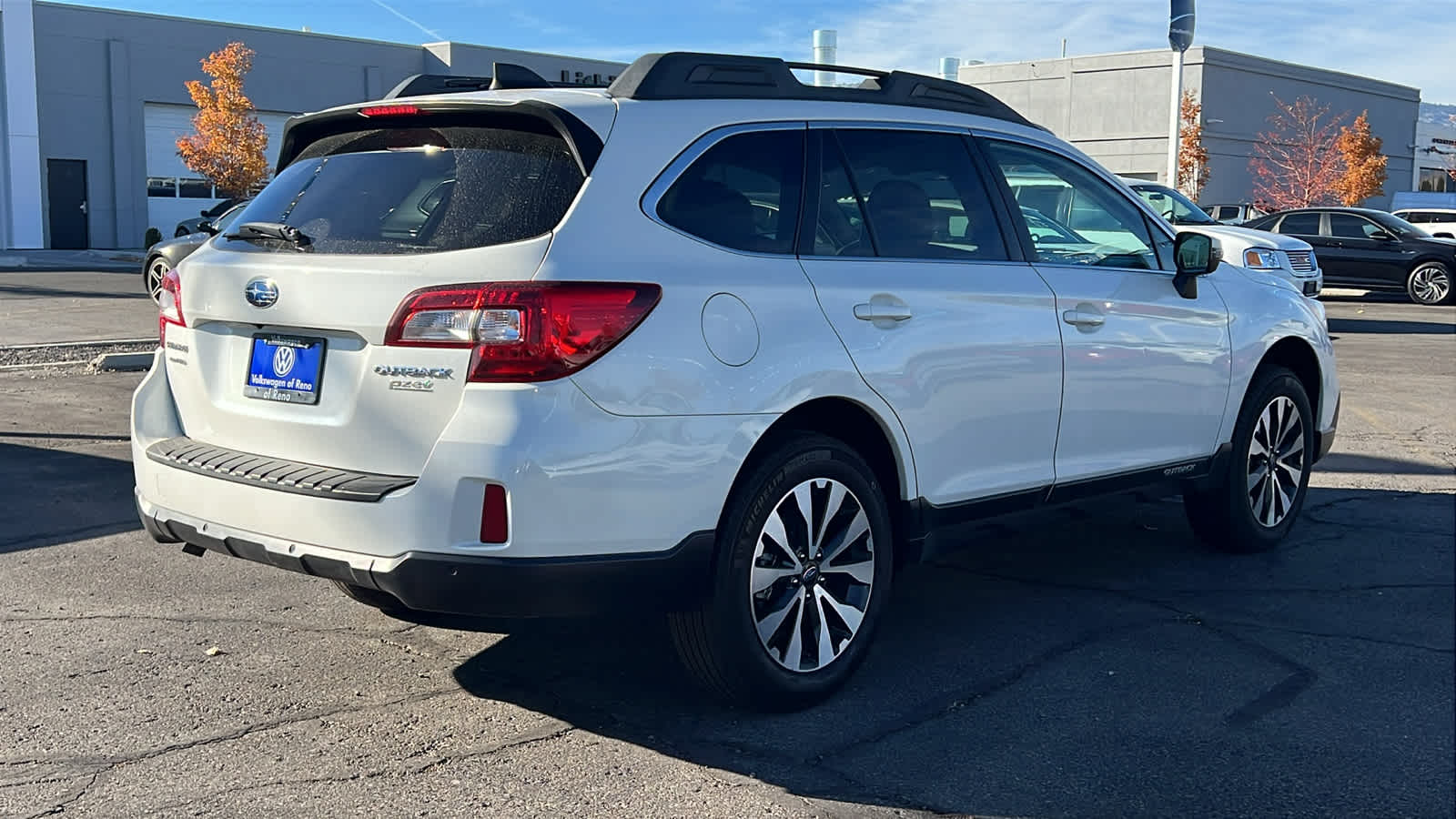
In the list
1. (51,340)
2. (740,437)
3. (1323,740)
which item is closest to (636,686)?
(740,437)

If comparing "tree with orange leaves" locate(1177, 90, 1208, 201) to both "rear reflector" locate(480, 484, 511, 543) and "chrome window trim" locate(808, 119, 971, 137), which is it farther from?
"rear reflector" locate(480, 484, 511, 543)

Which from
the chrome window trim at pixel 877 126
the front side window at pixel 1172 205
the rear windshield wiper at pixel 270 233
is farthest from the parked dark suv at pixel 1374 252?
the rear windshield wiper at pixel 270 233

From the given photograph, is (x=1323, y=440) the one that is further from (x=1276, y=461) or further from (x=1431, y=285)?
(x=1431, y=285)

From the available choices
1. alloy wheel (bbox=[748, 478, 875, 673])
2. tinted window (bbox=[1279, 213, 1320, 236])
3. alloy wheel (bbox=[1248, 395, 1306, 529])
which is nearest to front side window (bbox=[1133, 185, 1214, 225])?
tinted window (bbox=[1279, 213, 1320, 236])

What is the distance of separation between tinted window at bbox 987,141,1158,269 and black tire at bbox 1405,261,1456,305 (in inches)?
833

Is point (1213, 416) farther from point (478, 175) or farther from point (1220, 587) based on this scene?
point (478, 175)

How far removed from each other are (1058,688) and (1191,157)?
4675 centimetres

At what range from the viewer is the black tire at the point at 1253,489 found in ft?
20.7

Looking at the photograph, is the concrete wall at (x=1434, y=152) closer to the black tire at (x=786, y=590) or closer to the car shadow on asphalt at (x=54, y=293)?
the car shadow on asphalt at (x=54, y=293)

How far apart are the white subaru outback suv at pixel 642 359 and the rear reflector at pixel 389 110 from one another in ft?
0.05

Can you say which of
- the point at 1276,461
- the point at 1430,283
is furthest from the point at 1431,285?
the point at 1276,461

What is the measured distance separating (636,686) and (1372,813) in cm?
216

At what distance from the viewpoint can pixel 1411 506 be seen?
24.9 ft

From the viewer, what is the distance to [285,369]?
13.4 ft
